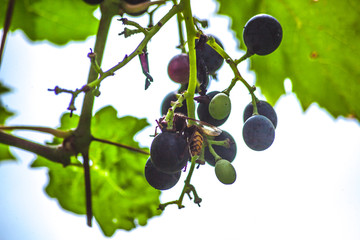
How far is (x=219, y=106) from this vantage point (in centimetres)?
108

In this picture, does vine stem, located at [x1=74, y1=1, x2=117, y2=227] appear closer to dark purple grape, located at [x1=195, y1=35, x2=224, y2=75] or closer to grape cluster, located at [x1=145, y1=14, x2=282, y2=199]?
grape cluster, located at [x1=145, y1=14, x2=282, y2=199]

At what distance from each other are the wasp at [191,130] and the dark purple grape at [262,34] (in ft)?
0.94

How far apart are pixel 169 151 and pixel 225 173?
0.15 meters

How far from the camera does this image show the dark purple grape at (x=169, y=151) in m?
0.95

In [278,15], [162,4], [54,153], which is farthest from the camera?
[278,15]

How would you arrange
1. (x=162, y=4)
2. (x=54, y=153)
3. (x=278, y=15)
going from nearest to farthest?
1. (x=54, y=153)
2. (x=162, y=4)
3. (x=278, y=15)

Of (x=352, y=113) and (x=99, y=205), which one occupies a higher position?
(x=352, y=113)

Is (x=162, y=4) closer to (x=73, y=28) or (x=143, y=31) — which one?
(x=143, y=31)

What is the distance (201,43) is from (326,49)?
0.61 meters

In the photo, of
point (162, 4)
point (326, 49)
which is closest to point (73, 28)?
point (162, 4)

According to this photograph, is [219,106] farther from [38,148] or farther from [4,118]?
[4,118]

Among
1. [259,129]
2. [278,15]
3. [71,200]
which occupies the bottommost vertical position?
[71,200]

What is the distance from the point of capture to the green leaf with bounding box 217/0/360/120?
1436 millimetres

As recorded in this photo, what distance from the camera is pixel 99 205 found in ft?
5.15
